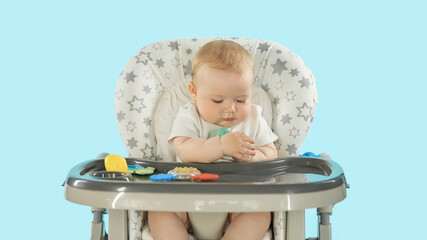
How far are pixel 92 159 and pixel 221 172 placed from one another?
495mm

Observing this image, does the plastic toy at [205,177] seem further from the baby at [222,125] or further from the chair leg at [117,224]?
the chair leg at [117,224]

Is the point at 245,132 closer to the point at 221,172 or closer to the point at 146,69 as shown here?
the point at 221,172

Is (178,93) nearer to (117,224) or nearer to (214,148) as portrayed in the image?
(214,148)

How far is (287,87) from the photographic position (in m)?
2.66

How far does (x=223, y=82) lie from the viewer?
2.42 metres

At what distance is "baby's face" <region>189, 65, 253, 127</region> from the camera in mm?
2422

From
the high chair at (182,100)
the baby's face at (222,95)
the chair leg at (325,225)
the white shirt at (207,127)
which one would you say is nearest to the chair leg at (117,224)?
the high chair at (182,100)

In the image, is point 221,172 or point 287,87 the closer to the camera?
point 221,172

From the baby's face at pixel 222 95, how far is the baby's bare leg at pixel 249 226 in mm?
406

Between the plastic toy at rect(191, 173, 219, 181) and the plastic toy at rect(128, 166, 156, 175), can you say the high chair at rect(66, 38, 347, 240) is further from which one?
the plastic toy at rect(191, 173, 219, 181)

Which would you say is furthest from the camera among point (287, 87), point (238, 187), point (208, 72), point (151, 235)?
point (287, 87)

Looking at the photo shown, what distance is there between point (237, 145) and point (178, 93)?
1.57 ft

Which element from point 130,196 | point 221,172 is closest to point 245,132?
point 221,172

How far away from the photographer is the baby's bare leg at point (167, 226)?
2236 mm
